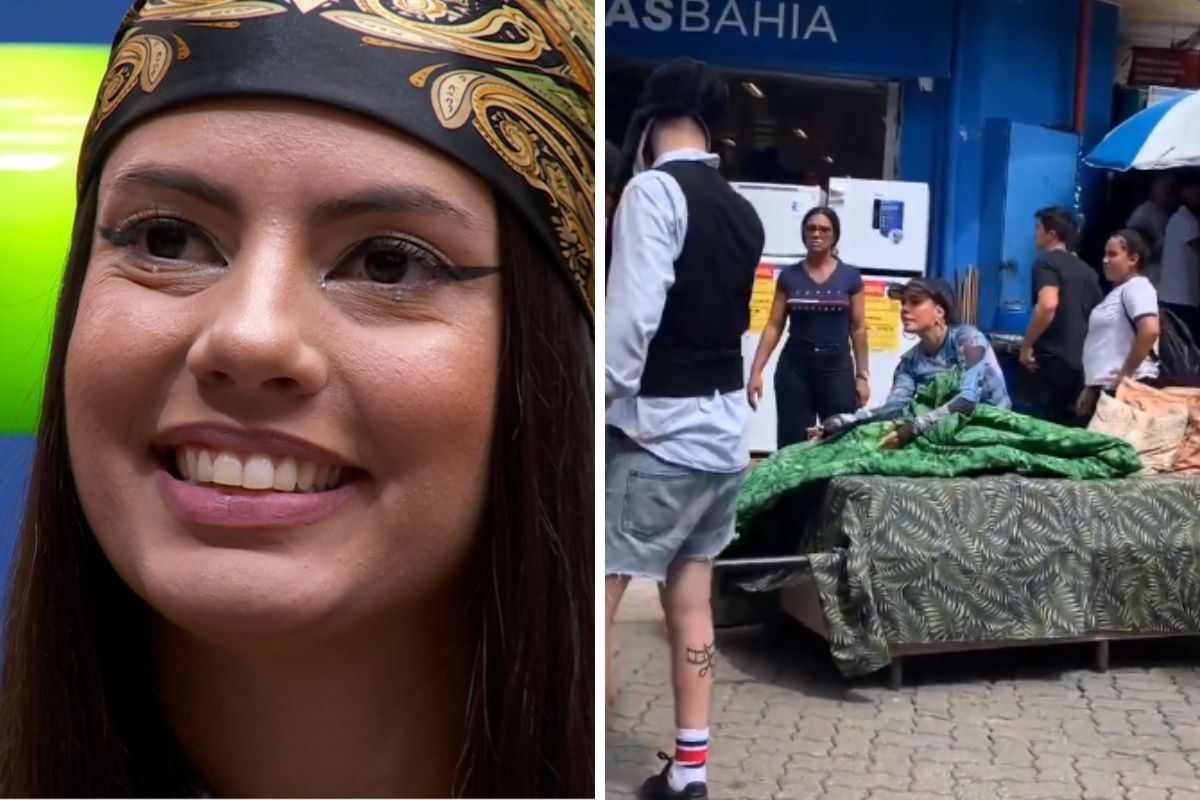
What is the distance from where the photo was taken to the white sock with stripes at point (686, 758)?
2.11 m

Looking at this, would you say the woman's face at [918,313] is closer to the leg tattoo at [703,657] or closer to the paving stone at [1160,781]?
the leg tattoo at [703,657]

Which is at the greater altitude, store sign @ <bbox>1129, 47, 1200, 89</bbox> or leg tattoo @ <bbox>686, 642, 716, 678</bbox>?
store sign @ <bbox>1129, 47, 1200, 89</bbox>

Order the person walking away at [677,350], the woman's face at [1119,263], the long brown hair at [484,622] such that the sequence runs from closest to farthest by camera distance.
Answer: the long brown hair at [484,622]
the person walking away at [677,350]
the woman's face at [1119,263]

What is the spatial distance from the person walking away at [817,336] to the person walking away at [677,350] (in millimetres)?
115

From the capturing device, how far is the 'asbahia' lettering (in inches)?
73.6

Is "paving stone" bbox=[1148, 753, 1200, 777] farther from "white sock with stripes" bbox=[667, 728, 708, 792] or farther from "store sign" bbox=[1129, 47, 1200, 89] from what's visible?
"store sign" bbox=[1129, 47, 1200, 89]

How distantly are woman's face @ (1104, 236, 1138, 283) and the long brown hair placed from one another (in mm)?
1263

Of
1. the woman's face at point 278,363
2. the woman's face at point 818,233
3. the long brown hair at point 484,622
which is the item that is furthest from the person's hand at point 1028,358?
the woman's face at point 278,363

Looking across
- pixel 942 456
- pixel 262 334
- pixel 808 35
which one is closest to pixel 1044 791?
pixel 942 456

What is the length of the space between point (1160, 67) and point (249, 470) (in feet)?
6.01

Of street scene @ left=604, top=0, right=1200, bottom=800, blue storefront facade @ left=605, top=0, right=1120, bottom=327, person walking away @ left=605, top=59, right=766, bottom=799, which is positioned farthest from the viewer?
blue storefront facade @ left=605, top=0, right=1120, bottom=327

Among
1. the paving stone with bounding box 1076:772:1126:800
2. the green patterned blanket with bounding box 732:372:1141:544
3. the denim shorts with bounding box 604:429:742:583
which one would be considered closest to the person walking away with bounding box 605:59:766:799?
the denim shorts with bounding box 604:429:742:583

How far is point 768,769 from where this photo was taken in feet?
7.59

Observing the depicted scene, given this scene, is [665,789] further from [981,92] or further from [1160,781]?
[981,92]
